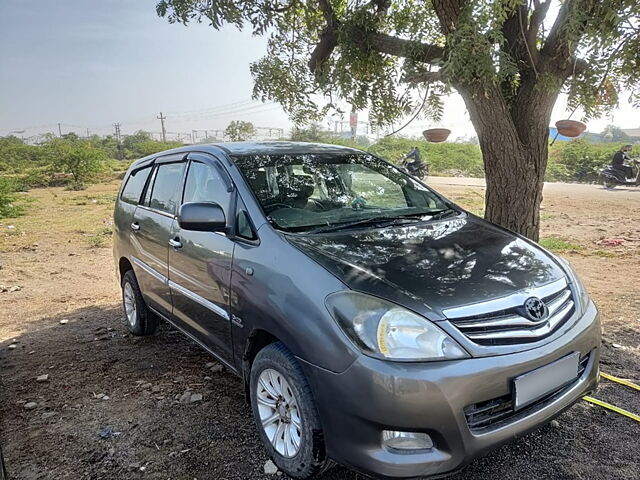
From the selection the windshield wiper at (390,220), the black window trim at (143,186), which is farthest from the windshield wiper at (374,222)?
the black window trim at (143,186)

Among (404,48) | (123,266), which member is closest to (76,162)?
(123,266)

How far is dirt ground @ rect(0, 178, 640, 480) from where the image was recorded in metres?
2.49

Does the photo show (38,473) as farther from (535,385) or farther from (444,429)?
(535,385)

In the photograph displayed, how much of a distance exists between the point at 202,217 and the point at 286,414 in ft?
3.83

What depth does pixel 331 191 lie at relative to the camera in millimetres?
3268

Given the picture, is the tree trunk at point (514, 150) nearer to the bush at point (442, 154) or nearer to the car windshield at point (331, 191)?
the car windshield at point (331, 191)

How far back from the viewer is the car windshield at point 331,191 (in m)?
2.88

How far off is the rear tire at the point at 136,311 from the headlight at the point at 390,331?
2.73 meters

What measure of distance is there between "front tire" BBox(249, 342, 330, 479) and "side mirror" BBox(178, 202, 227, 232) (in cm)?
78

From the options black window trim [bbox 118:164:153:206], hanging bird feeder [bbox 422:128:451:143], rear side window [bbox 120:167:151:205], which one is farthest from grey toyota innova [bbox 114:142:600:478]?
hanging bird feeder [bbox 422:128:451:143]

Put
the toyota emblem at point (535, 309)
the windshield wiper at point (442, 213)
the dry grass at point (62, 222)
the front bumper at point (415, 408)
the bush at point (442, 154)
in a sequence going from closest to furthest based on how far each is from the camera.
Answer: the front bumper at point (415, 408) → the toyota emblem at point (535, 309) → the windshield wiper at point (442, 213) → the dry grass at point (62, 222) → the bush at point (442, 154)

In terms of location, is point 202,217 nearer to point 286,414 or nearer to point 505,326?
point 286,414

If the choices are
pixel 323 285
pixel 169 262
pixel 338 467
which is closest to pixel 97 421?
pixel 169 262

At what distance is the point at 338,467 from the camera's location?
8.03ft
